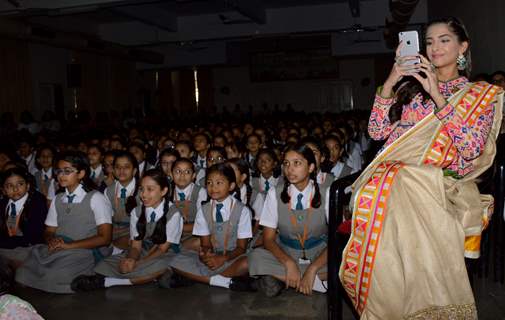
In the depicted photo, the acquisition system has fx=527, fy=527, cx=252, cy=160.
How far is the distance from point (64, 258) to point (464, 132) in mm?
2441

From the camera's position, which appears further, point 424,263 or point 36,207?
point 36,207

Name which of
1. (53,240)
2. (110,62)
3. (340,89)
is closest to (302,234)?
(53,240)

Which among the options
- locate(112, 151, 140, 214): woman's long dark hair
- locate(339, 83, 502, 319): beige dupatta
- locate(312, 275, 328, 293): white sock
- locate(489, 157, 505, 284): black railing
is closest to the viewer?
locate(339, 83, 502, 319): beige dupatta

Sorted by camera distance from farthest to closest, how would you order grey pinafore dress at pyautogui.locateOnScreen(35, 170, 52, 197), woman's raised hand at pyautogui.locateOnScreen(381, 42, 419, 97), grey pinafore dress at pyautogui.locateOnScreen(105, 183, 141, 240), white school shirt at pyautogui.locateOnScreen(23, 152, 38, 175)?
white school shirt at pyautogui.locateOnScreen(23, 152, 38, 175) → grey pinafore dress at pyautogui.locateOnScreen(35, 170, 52, 197) → grey pinafore dress at pyautogui.locateOnScreen(105, 183, 141, 240) → woman's raised hand at pyautogui.locateOnScreen(381, 42, 419, 97)

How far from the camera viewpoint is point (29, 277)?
3244 millimetres

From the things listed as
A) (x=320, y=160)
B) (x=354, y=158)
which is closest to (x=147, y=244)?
(x=320, y=160)

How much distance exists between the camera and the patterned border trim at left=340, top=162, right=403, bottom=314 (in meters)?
1.86

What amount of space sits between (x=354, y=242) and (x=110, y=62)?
1333 cm

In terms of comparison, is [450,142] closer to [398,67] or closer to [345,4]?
[398,67]

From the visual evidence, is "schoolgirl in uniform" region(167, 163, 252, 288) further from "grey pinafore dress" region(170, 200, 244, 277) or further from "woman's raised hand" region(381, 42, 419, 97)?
"woman's raised hand" region(381, 42, 419, 97)

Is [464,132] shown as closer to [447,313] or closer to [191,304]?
[447,313]

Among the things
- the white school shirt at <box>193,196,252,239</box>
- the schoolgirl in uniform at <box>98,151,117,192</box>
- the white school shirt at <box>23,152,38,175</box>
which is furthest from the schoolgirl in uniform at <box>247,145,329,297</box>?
the white school shirt at <box>23,152,38,175</box>

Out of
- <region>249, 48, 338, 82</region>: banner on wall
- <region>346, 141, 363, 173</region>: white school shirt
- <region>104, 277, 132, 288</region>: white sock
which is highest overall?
<region>249, 48, 338, 82</region>: banner on wall

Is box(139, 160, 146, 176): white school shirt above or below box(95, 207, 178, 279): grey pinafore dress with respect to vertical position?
above
